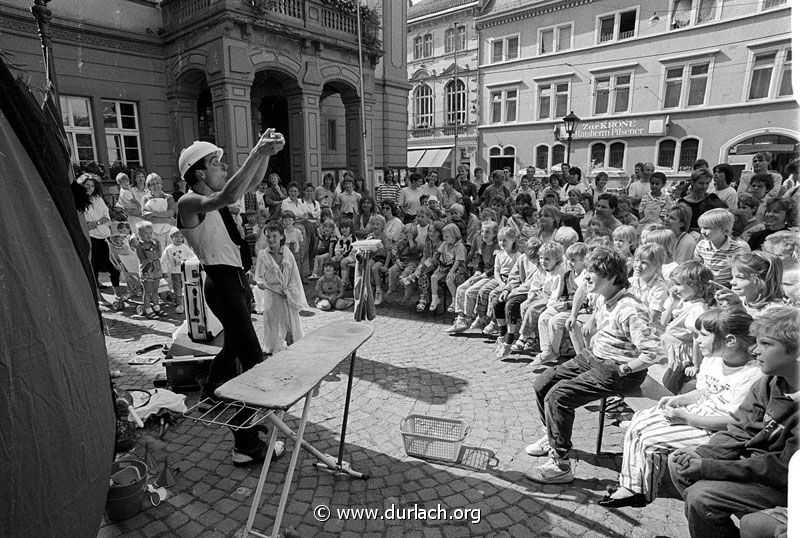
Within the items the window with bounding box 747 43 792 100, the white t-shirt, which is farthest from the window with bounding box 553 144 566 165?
the white t-shirt

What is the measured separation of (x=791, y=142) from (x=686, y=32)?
7720 millimetres

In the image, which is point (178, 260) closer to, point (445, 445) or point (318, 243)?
point (318, 243)

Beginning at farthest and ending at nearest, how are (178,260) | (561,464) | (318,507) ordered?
(178,260)
(561,464)
(318,507)

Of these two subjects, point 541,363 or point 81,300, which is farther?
point 541,363

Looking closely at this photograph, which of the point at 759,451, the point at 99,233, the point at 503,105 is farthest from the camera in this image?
the point at 503,105

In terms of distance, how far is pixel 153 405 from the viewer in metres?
4.02

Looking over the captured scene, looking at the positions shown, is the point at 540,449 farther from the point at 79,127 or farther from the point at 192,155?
the point at 79,127

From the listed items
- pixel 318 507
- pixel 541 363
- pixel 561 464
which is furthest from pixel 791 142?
pixel 318 507

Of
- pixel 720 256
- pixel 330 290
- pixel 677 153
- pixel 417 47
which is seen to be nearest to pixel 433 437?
pixel 720 256

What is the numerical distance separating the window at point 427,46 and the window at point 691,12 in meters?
17.5

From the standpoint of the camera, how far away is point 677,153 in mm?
24609

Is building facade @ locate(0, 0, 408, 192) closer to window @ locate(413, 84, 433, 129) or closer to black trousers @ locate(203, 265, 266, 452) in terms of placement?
black trousers @ locate(203, 265, 266, 452)

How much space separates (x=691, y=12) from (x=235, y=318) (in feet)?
96.0

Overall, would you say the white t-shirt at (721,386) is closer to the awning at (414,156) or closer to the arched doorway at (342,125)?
the arched doorway at (342,125)
